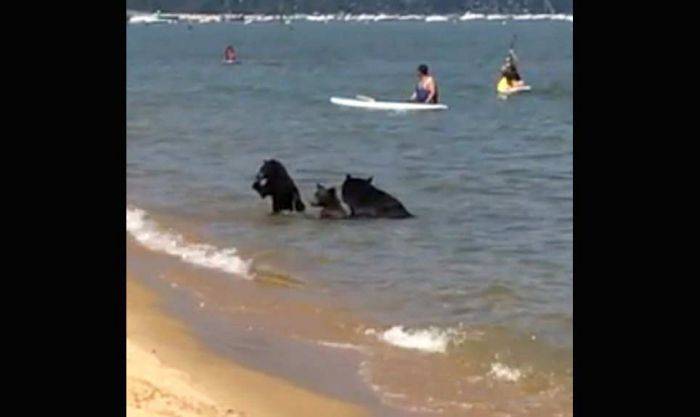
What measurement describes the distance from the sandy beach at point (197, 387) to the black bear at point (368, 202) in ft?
18.8

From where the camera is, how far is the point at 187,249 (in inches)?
483

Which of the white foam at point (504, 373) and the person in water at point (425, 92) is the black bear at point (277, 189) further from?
the person in water at point (425, 92)

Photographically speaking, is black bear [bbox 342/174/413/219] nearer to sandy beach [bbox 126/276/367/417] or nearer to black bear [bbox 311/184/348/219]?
black bear [bbox 311/184/348/219]

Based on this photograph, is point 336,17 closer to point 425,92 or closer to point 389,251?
point 425,92

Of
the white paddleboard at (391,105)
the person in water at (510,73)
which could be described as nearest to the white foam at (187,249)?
the white paddleboard at (391,105)

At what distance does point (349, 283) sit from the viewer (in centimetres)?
1062

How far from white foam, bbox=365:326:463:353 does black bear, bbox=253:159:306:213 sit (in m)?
5.67

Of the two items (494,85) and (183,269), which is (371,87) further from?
(183,269)

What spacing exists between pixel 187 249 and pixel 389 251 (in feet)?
6.20

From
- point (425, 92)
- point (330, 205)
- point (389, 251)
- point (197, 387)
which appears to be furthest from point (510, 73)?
point (197, 387)
